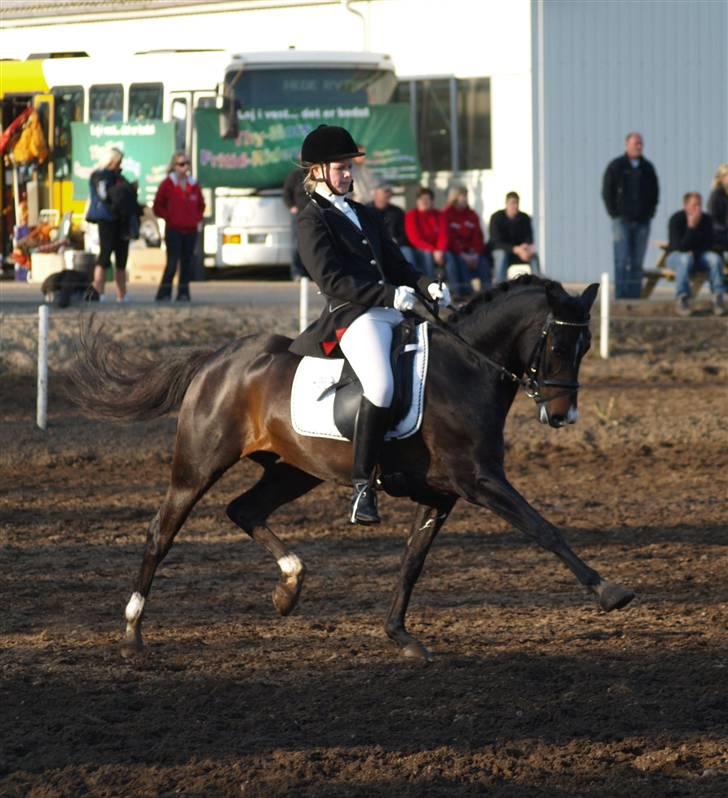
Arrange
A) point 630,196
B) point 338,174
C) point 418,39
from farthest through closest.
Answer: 1. point 418,39
2. point 630,196
3. point 338,174

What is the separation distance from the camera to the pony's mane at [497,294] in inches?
289

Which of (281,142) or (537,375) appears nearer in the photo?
(537,375)

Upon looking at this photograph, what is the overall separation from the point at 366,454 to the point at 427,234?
41.2 feet

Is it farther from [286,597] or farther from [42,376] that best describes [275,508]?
[42,376]

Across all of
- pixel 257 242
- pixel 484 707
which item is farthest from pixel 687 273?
Answer: pixel 484 707

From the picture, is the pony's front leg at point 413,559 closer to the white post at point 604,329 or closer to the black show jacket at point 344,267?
the black show jacket at point 344,267

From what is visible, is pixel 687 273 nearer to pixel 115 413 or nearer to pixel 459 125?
pixel 459 125

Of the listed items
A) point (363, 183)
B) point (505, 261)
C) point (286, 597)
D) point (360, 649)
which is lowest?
point (360, 649)

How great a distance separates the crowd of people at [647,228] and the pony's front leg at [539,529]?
1262cm

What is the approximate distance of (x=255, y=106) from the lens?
25016 millimetres

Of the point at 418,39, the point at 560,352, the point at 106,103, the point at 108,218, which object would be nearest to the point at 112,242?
the point at 108,218

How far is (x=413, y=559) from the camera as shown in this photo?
7.52 metres

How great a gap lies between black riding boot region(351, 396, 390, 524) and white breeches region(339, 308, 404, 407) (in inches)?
2.2

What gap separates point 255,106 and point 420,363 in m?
18.2
